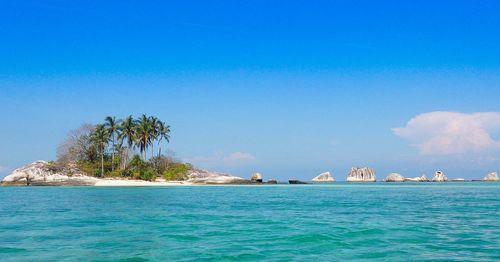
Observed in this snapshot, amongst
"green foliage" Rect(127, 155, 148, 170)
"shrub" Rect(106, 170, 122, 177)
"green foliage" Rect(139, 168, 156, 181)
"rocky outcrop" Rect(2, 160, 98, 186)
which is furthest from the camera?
"green foliage" Rect(127, 155, 148, 170)

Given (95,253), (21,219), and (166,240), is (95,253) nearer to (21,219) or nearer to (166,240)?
(166,240)

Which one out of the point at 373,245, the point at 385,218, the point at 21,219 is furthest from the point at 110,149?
the point at 373,245

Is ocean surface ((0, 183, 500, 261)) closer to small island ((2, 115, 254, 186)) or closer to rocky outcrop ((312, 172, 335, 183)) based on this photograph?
small island ((2, 115, 254, 186))

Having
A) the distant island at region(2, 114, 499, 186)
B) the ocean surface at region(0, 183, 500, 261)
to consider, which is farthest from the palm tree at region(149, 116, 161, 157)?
the ocean surface at region(0, 183, 500, 261)

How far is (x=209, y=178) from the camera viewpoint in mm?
119688

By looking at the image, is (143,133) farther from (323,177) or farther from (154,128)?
(323,177)

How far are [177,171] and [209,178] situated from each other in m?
8.96

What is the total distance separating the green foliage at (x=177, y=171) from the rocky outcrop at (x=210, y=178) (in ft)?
4.72

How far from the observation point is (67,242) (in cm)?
1725

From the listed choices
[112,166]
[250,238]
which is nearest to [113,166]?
[112,166]

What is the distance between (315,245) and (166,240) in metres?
5.96

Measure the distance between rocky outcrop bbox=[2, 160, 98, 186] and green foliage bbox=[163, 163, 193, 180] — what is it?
2089cm

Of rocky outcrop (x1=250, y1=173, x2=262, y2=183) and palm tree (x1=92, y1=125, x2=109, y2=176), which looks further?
rocky outcrop (x1=250, y1=173, x2=262, y2=183)

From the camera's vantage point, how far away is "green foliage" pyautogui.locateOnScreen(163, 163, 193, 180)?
116 meters
